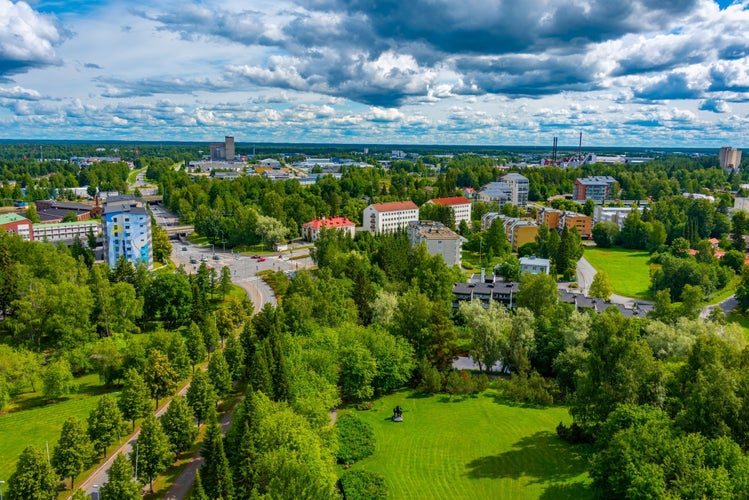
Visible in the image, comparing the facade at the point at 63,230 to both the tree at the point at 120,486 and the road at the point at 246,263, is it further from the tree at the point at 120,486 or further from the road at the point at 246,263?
the tree at the point at 120,486

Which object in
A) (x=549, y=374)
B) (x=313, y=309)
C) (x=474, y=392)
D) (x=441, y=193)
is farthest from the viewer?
(x=441, y=193)

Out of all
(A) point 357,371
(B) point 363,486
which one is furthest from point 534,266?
(B) point 363,486

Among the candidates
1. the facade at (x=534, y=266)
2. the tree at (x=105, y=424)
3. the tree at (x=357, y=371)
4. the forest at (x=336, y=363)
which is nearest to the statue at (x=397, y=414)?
the tree at (x=357, y=371)

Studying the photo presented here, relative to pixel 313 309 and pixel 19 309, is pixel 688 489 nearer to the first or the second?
pixel 313 309

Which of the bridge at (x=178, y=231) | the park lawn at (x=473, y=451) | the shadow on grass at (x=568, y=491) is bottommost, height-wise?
the park lawn at (x=473, y=451)

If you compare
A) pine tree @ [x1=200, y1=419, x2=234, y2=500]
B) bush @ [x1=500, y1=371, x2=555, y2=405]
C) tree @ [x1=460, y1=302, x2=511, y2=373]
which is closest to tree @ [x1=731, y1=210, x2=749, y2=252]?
tree @ [x1=460, y1=302, x2=511, y2=373]

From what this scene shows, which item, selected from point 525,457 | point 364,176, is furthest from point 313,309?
point 364,176
